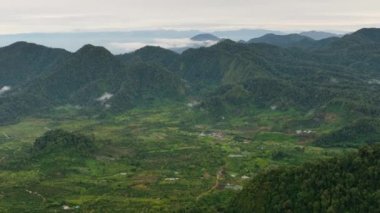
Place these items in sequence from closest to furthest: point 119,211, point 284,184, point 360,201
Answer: point 360,201 < point 284,184 < point 119,211

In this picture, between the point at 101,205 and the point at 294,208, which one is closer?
the point at 294,208

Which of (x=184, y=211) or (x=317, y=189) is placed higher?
(x=317, y=189)

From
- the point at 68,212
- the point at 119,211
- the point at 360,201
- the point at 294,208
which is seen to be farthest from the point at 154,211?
the point at 360,201

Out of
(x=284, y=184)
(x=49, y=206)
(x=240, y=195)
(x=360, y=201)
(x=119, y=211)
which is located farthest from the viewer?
(x=49, y=206)

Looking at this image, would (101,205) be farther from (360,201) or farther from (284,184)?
(360,201)

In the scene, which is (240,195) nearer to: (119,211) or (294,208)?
(294,208)

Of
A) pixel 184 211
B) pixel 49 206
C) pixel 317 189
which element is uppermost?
pixel 317 189
